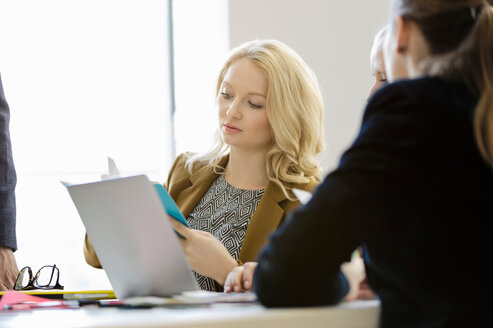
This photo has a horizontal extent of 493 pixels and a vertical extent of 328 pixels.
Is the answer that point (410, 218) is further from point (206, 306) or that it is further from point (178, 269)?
point (178, 269)

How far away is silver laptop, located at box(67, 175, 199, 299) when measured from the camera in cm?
121

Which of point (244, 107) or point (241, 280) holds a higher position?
point (244, 107)

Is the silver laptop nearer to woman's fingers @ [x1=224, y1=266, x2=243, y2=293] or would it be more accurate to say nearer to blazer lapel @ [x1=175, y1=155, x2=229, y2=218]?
woman's fingers @ [x1=224, y1=266, x2=243, y2=293]

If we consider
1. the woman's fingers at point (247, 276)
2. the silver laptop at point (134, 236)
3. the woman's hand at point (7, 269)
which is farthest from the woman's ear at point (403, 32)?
the woman's hand at point (7, 269)

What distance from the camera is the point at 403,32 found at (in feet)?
3.43

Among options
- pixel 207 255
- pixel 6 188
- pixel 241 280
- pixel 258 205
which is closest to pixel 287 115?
pixel 258 205

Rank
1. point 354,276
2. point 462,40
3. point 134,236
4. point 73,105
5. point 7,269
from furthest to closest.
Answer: point 73,105 → point 7,269 → point 134,236 → point 354,276 → point 462,40

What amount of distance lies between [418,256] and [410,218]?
53mm

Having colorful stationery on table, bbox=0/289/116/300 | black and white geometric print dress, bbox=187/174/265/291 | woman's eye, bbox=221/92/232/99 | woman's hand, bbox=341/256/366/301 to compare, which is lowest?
black and white geometric print dress, bbox=187/174/265/291

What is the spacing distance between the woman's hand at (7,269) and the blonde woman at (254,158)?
232mm

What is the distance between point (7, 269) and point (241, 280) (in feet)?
2.76

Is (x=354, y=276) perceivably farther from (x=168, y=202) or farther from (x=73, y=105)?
(x=73, y=105)

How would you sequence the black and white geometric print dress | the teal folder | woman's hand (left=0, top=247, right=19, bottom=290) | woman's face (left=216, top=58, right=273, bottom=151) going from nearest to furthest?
1. the teal folder
2. woman's hand (left=0, top=247, right=19, bottom=290)
3. the black and white geometric print dress
4. woman's face (left=216, top=58, right=273, bottom=151)

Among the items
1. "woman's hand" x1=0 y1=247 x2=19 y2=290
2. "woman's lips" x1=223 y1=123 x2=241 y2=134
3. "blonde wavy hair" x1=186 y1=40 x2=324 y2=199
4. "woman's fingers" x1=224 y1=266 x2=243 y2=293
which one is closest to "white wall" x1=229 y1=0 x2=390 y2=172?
"blonde wavy hair" x1=186 y1=40 x2=324 y2=199
